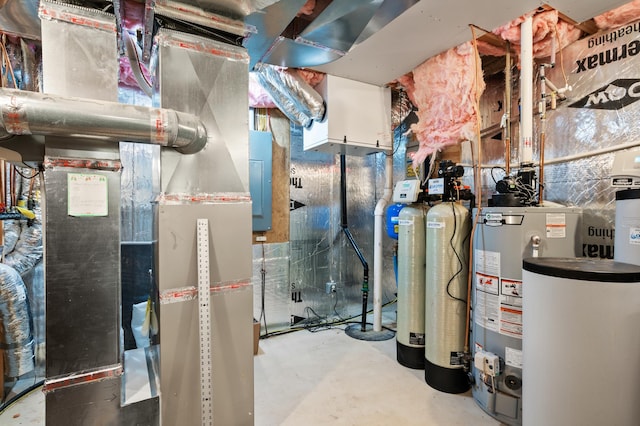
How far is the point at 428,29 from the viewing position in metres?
2.10

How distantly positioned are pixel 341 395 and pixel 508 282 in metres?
1.33

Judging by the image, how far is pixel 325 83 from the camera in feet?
9.10

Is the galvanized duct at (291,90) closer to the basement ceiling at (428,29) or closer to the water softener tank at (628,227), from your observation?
the basement ceiling at (428,29)

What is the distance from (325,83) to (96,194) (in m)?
2.01

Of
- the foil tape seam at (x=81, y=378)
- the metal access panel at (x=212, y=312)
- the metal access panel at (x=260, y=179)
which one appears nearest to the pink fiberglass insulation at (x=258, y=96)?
the metal access panel at (x=260, y=179)

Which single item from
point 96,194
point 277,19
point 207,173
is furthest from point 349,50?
point 96,194

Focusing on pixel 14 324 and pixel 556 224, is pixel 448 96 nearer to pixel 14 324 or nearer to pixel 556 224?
pixel 556 224

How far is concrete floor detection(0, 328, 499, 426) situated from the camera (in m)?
1.96

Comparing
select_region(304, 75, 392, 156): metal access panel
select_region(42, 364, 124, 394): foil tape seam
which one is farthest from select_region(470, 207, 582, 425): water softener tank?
select_region(42, 364, 124, 394): foil tape seam

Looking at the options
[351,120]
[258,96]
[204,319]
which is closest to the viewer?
[204,319]

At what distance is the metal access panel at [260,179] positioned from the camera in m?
3.14

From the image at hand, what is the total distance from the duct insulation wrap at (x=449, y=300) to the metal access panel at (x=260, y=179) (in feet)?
5.47

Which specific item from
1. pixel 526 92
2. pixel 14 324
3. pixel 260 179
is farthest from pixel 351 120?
pixel 14 324

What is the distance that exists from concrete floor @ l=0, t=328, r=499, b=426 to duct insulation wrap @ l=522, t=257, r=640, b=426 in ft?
2.52
